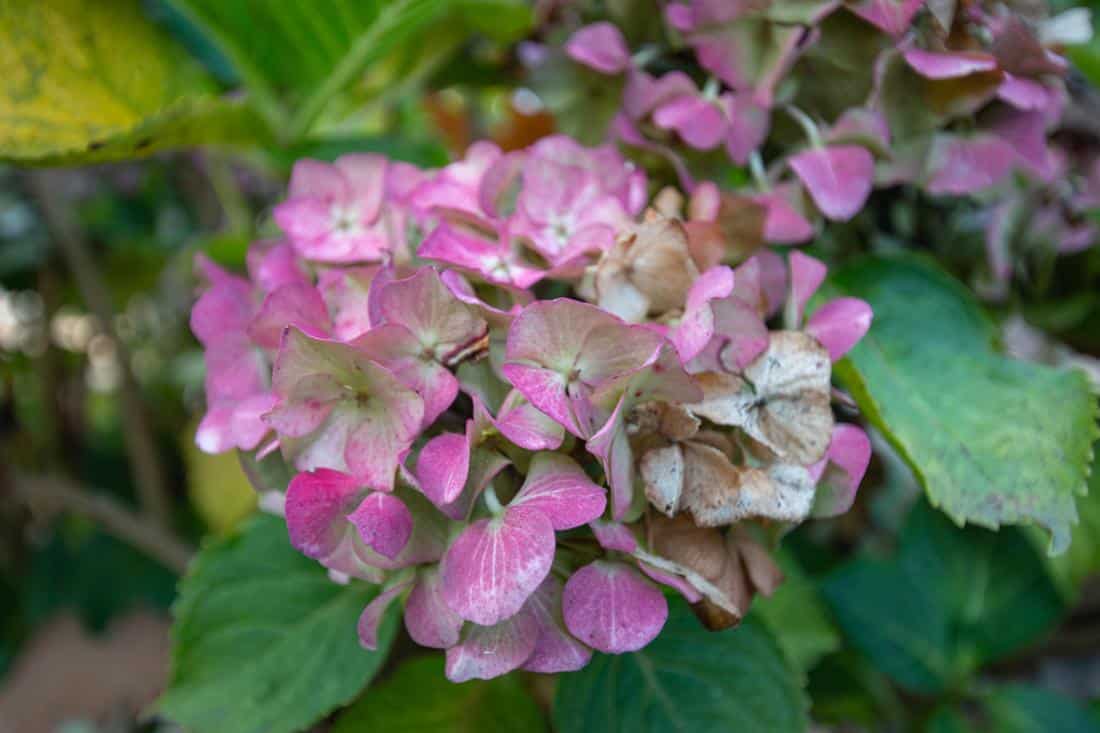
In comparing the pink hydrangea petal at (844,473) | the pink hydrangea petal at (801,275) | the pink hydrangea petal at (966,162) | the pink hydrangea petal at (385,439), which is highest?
the pink hydrangea petal at (385,439)

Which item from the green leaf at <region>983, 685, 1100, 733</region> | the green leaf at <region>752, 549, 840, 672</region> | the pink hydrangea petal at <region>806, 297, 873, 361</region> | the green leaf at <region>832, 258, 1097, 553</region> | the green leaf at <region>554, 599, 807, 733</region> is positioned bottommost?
the green leaf at <region>983, 685, 1100, 733</region>

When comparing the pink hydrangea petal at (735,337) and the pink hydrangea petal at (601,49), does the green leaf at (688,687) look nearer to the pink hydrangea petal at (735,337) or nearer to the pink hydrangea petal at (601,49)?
the pink hydrangea petal at (735,337)

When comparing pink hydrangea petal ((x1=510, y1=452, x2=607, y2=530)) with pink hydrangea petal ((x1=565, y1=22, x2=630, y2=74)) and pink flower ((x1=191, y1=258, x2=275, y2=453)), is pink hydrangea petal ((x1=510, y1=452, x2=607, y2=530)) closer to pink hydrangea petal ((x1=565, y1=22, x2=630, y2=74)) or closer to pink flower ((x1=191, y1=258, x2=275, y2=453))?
pink flower ((x1=191, y1=258, x2=275, y2=453))

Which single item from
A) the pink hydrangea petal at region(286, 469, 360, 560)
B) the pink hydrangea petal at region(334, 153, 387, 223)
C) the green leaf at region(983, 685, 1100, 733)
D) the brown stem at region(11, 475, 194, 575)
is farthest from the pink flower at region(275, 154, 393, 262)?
the green leaf at region(983, 685, 1100, 733)

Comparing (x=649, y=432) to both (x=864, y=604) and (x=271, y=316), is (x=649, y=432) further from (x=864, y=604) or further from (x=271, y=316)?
(x=864, y=604)

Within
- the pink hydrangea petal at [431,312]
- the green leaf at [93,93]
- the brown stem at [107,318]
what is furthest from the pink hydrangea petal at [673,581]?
the brown stem at [107,318]
